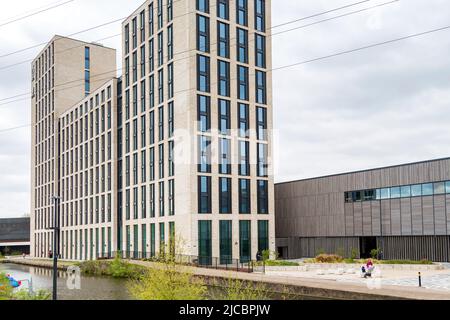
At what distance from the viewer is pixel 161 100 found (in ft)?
196

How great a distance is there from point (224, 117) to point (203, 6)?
12312 mm

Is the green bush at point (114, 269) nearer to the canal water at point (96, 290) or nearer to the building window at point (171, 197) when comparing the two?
the canal water at point (96, 290)

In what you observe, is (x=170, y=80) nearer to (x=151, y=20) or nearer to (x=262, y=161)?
(x=151, y=20)

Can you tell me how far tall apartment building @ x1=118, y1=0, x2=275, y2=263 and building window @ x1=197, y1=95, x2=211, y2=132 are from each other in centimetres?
11

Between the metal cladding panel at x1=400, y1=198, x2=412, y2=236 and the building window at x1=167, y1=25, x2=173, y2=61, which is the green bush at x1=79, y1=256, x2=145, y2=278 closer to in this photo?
the building window at x1=167, y1=25, x2=173, y2=61

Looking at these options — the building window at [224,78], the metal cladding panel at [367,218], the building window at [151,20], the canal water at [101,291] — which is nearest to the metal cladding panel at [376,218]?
the metal cladding panel at [367,218]

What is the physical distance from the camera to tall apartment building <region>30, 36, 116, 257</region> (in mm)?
89875

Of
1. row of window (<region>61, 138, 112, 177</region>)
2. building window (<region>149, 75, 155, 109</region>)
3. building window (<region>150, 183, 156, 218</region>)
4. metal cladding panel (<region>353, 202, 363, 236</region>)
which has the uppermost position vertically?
building window (<region>149, 75, 155, 109</region>)

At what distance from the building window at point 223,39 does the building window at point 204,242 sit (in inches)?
742

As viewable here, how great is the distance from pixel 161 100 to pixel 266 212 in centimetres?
1758

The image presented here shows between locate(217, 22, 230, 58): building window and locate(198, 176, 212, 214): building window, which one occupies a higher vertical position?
locate(217, 22, 230, 58): building window

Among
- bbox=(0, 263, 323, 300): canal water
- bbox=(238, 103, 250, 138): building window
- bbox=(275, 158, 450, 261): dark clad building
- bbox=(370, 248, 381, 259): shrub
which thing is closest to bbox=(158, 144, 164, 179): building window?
bbox=(238, 103, 250, 138): building window

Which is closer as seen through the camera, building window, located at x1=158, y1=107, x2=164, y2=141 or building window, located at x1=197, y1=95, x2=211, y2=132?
building window, located at x1=197, y1=95, x2=211, y2=132
